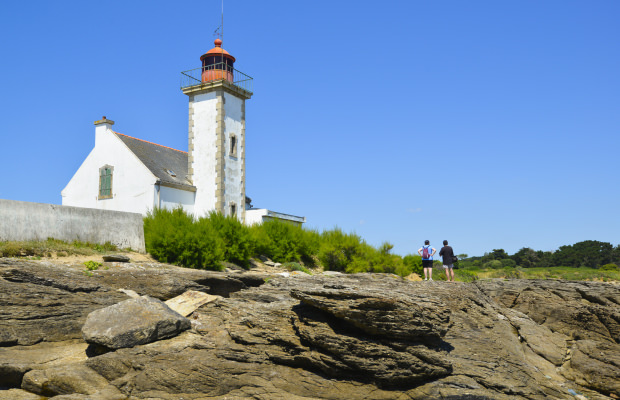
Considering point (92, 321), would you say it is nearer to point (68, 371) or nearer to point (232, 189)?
point (68, 371)

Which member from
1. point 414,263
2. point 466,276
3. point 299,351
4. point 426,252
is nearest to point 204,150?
point 414,263

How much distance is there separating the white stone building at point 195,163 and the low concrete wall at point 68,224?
274 inches

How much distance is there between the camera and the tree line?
1849 inches

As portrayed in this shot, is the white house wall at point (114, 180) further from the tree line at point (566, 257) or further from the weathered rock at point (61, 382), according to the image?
the tree line at point (566, 257)

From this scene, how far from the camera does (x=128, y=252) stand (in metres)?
19.0

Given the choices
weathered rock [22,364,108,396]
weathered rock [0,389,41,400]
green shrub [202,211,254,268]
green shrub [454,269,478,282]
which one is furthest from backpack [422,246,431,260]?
weathered rock [0,389,41,400]

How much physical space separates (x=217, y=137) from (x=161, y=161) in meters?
3.55

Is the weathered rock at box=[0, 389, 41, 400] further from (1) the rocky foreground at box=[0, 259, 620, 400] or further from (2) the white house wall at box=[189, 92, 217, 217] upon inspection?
(2) the white house wall at box=[189, 92, 217, 217]

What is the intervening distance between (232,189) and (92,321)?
779 inches

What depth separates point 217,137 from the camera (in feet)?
95.0

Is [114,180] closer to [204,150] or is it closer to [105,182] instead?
[105,182]

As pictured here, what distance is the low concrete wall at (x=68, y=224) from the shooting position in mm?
16016

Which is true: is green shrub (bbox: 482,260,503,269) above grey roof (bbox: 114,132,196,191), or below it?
below

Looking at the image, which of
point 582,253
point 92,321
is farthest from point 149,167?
point 582,253
